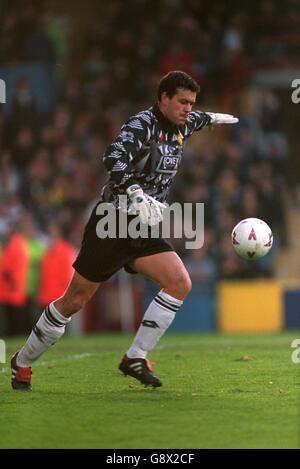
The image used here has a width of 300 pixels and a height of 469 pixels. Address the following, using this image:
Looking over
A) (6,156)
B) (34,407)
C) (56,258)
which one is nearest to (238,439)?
(34,407)

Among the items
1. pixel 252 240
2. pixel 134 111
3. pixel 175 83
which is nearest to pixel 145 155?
pixel 175 83

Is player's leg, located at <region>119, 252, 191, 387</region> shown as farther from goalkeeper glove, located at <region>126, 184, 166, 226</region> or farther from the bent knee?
goalkeeper glove, located at <region>126, 184, 166, 226</region>

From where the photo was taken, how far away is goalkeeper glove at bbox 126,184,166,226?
25.1ft

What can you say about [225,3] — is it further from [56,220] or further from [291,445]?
[291,445]

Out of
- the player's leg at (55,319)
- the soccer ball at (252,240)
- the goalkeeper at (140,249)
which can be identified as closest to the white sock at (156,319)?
the goalkeeper at (140,249)

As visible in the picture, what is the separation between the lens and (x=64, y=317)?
25.9 feet

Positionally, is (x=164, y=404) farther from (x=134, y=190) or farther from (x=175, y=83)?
(x=175, y=83)

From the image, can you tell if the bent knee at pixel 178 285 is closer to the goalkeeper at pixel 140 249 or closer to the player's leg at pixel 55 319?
the goalkeeper at pixel 140 249

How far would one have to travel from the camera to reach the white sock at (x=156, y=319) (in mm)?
7855

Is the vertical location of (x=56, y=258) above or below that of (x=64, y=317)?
above

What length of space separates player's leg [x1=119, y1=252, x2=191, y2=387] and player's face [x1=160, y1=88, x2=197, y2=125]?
98 centimetres

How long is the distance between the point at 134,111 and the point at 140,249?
1242cm

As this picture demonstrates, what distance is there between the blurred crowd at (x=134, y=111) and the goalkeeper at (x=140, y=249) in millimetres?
8833

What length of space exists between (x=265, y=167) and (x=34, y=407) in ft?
39.3
